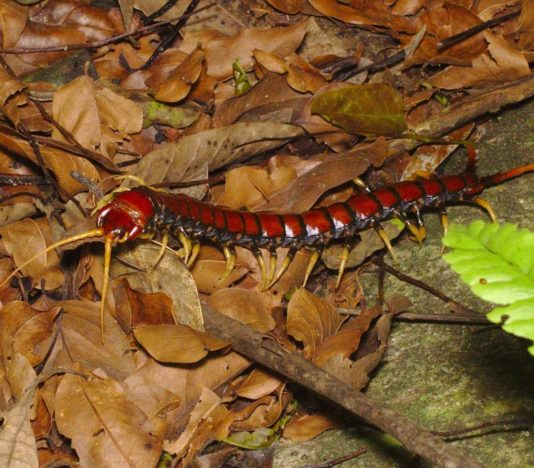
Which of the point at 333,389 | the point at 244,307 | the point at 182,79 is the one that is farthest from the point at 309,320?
the point at 182,79

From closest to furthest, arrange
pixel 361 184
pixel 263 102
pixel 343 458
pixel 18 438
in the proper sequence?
pixel 18 438 < pixel 343 458 < pixel 361 184 < pixel 263 102

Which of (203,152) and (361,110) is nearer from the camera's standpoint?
(203,152)

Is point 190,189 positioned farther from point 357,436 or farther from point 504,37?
point 504,37

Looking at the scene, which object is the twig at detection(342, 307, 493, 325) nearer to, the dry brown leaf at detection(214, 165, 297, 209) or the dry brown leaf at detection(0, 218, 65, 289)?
the dry brown leaf at detection(214, 165, 297, 209)

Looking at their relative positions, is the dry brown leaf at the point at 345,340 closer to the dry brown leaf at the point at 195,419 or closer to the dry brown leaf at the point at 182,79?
the dry brown leaf at the point at 195,419

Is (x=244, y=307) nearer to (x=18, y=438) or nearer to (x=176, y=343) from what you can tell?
(x=176, y=343)

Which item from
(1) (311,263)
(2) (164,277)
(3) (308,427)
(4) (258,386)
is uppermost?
(2) (164,277)
